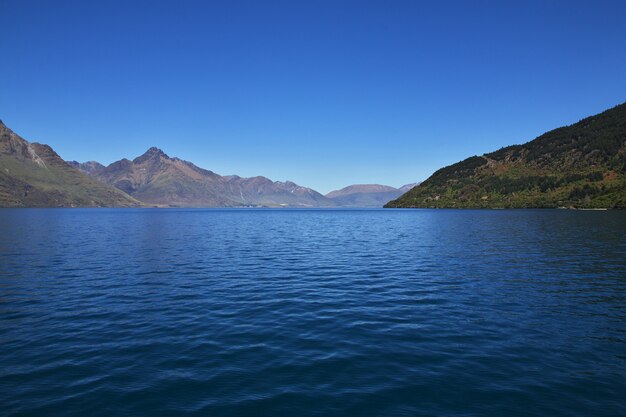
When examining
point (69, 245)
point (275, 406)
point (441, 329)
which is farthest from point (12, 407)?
point (69, 245)

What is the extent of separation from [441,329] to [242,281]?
2191 centimetres

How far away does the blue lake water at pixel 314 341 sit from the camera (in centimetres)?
1395

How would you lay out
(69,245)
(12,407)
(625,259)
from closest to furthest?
(12,407) < (625,259) < (69,245)

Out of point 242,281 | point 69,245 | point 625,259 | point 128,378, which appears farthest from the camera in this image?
point 69,245

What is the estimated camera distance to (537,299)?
2938 centimetres

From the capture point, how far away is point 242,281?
37875mm

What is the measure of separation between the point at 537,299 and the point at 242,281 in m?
27.3

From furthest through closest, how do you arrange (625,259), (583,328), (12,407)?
(625,259), (583,328), (12,407)

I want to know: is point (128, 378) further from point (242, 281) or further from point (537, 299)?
point (537, 299)

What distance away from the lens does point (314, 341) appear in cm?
2058

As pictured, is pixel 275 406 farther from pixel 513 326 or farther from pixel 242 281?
pixel 242 281

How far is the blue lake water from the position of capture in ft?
45.8

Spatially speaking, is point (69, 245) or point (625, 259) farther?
point (69, 245)

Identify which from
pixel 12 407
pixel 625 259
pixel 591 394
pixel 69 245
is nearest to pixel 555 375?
pixel 591 394
